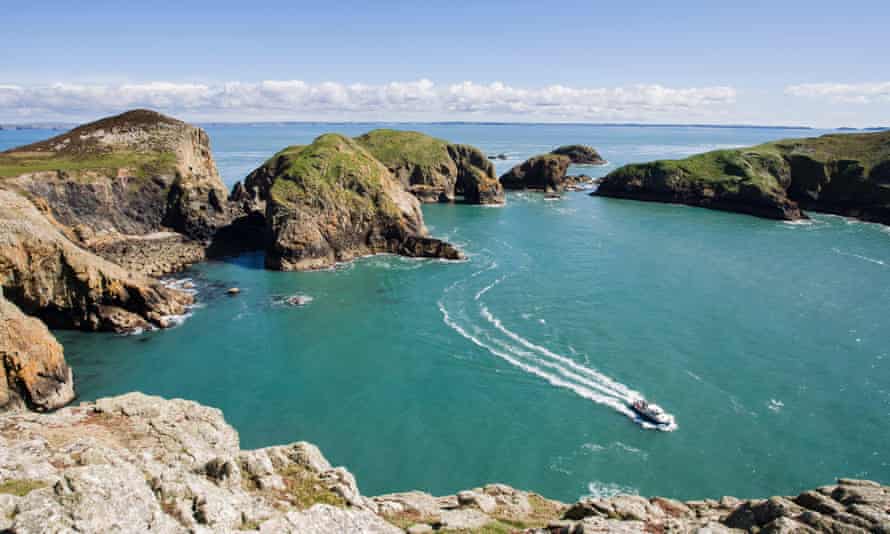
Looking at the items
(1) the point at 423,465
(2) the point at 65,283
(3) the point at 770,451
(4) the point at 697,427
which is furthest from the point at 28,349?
(3) the point at 770,451

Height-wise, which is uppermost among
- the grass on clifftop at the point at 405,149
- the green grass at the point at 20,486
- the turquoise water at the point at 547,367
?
the grass on clifftop at the point at 405,149

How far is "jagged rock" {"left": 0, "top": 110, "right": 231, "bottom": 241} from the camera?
284ft

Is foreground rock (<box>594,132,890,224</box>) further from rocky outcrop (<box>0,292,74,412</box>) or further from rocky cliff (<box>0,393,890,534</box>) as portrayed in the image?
rocky outcrop (<box>0,292,74,412</box>)

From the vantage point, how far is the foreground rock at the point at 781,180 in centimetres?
13062

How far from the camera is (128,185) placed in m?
93.2

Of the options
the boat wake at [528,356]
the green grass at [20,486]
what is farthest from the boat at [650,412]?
the green grass at [20,486]

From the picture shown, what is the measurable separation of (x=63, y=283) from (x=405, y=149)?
116 meters

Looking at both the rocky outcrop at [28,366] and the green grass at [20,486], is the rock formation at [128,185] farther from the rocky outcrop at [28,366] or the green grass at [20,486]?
the green grass at [20,486]

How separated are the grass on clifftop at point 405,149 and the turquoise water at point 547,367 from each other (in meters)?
75.4

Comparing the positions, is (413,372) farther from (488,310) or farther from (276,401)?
(488,310)

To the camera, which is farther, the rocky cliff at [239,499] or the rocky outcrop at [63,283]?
the rocky outcrop at [63,283]

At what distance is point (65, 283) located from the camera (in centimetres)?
5572

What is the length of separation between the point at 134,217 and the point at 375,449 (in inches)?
3045

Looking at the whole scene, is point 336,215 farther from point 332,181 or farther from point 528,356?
point 528,356
